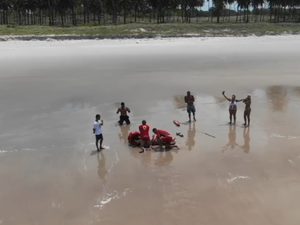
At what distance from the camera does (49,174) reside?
8.48m

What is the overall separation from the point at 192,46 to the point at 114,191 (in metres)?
35.8

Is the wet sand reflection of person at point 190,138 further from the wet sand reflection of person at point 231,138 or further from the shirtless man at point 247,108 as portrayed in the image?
the shirtless man at point 247,108

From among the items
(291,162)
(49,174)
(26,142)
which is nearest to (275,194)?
(291,162)

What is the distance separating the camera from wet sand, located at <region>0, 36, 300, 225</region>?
21.9ft

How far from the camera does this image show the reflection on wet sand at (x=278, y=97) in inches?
576

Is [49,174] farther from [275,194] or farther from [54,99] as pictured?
[54,99]

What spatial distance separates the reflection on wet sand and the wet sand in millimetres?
46

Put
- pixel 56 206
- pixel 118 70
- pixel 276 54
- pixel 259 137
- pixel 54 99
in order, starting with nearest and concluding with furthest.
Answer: pixel 56 206
pixel 259 137
pixel 54 99
pixel 118 70
pixel 276 54

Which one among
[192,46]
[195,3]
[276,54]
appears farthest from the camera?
[195,3]

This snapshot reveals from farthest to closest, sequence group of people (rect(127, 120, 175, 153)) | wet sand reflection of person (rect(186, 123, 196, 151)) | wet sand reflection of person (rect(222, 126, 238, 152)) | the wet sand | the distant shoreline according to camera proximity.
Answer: the distant shoreline
wet sand reflection of person (rect(186, 123, 196, 151))
wet sand reflection of person (rect(222, 126, 238, 152))
group of people (rect(127, 120, 175, 153))
the wet sand

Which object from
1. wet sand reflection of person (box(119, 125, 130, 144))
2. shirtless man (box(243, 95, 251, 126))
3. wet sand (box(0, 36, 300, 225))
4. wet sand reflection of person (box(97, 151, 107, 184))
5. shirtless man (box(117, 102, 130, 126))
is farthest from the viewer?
shirtless man (box(117, 102, 130, 126))

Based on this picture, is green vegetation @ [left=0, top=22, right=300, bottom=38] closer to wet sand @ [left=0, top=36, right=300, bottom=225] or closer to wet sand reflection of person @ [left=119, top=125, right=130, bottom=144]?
wet sand @ [left=0, top=36, right=300, bottom=225]

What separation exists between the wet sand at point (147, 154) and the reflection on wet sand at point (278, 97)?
0.15ft

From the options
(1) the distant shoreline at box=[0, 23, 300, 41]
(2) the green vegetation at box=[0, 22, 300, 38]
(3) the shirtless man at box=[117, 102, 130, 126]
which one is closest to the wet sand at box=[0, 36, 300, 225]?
(3) the shirtless man at box=[117, 102, 130, 126]
